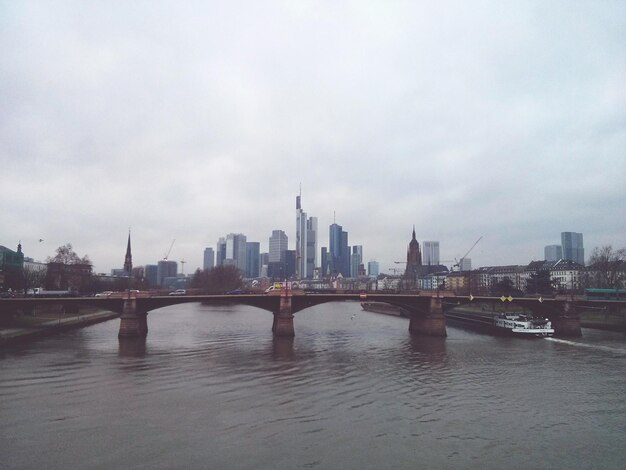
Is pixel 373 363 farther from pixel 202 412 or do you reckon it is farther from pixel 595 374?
pixel 202 412

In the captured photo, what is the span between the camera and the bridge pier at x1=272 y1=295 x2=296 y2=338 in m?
67.7

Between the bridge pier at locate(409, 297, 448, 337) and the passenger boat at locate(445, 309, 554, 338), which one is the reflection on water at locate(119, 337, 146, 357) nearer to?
the bridge pier at locate(409, 297, 448, 337)

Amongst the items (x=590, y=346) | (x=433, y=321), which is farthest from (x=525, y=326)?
(x=433, y=321)

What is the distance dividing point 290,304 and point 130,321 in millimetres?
22620

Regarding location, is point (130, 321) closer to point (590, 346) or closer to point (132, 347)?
point (132, 347)

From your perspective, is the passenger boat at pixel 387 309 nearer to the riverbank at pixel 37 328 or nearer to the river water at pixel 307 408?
the river water at pixel 307 408

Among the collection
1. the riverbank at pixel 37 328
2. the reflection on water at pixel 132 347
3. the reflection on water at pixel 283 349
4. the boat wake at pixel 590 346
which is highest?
the riverbank at pixel 37 328

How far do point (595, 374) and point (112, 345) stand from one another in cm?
5329

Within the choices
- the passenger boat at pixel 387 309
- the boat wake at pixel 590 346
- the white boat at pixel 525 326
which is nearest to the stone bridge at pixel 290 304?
the white boat at pixel 525 326

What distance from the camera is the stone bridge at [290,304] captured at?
66250mm

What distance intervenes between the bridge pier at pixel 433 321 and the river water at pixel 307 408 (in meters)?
15.7

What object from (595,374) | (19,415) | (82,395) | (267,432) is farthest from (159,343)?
(595,374)

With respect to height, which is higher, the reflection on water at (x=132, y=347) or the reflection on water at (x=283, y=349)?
the reflection on water at (x=132, y=347)

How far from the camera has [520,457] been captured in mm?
21953
